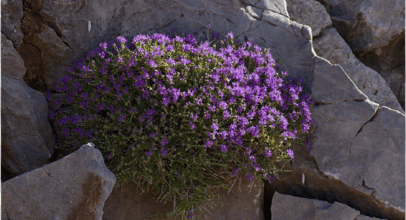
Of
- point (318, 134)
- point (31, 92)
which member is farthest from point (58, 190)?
point (318, 134)

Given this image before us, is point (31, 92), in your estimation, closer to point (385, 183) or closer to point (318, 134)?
point (318, 134)

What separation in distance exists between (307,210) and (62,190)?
2270mm

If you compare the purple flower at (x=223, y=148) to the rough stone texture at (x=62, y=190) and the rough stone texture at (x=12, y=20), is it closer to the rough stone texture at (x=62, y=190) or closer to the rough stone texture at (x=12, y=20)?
the rough stone texture at (x=62, y=190)

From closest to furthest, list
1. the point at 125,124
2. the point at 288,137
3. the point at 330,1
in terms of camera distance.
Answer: the point at 125,124
the point at 288,137
the point at 330,1

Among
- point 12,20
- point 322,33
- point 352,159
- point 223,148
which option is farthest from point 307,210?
point 12,20

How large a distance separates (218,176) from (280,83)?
1.14 m

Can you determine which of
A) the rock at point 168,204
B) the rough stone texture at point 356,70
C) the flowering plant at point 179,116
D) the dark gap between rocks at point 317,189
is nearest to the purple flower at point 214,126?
the flowering plant at point 179,116

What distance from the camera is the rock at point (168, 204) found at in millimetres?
3904

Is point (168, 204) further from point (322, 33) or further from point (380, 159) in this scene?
point (322, 33)

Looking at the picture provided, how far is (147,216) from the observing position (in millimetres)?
3896

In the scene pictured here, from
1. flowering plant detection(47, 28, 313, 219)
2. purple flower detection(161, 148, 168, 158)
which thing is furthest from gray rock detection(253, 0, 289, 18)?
purple flower detection(161, 148, 168, 158)

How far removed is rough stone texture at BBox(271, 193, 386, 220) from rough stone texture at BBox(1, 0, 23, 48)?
2933 millimetres

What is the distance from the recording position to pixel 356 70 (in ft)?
17.4

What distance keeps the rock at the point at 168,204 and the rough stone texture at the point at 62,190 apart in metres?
0.77
